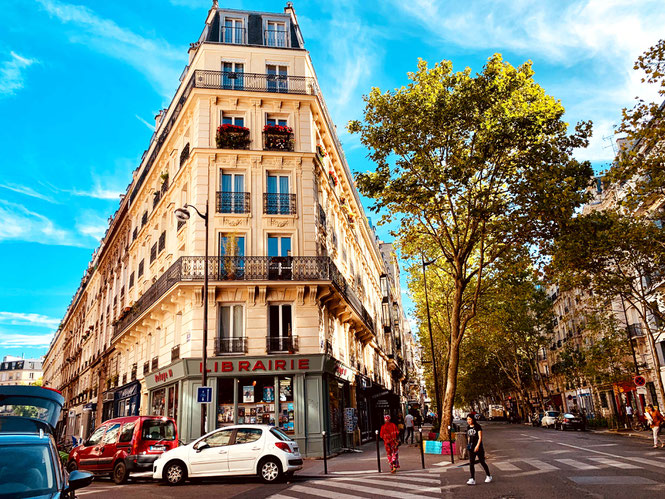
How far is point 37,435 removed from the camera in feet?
18.2

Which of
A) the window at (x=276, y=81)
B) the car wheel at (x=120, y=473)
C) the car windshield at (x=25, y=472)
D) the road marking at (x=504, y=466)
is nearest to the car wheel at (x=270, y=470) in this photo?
the car wheel at (x=120, y=473)

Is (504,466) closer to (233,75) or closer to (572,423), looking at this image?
(233,75)

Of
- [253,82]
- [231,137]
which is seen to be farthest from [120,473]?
[253,82]

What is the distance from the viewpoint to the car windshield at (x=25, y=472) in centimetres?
473

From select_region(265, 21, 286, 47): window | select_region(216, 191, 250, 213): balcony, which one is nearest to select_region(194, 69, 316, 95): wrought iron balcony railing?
select_region(265, 21, 286, 47): window

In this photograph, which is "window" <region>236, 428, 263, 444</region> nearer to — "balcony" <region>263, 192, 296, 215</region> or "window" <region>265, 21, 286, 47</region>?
"balcony" <region>263, 192, 296, 215</region>

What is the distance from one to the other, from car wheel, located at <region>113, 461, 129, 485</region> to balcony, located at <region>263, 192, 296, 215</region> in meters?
11.2

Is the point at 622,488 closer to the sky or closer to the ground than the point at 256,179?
closer to the ground

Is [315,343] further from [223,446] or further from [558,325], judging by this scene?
[558,325]

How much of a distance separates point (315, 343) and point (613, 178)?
1182cm

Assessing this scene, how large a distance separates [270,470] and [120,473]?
176 inches

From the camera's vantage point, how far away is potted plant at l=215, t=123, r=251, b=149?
74.7 feet

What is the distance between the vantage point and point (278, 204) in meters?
22.4

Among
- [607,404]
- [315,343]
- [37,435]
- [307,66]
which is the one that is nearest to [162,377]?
[315,343]
